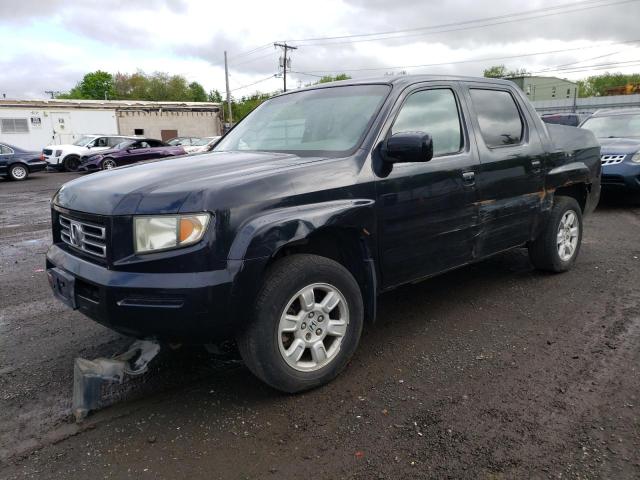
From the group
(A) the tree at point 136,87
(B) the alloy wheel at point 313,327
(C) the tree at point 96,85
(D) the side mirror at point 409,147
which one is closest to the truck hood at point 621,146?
(D) the side mirror at point 409,147

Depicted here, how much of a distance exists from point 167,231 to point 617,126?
400 inches

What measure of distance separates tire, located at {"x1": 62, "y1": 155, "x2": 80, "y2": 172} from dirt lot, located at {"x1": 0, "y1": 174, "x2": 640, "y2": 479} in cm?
2044

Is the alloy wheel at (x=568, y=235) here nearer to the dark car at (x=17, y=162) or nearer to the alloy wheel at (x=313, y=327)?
the alloy wheel at (x=313, y=327)

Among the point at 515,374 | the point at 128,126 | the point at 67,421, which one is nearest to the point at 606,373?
the point at 515,374

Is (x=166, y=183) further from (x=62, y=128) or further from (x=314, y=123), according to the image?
(x=62, y=128)

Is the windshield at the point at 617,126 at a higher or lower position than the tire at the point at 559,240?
higher

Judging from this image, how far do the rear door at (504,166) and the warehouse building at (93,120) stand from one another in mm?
32876

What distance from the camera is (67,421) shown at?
288cm

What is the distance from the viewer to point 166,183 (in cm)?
281

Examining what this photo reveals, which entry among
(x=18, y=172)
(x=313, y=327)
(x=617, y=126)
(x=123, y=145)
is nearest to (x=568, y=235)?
(x=313, y=327)

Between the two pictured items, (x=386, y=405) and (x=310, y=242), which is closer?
(x=386, y=405)

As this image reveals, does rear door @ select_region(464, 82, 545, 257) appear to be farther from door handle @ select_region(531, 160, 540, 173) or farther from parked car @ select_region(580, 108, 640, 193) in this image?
parked car @ select_region(580, 108, 640, 193)

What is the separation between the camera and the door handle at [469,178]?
3846 mm

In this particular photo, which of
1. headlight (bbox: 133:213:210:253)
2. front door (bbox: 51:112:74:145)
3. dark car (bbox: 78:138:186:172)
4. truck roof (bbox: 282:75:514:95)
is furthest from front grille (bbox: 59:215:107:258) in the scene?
front door (bbox: 51:112:74:145)
